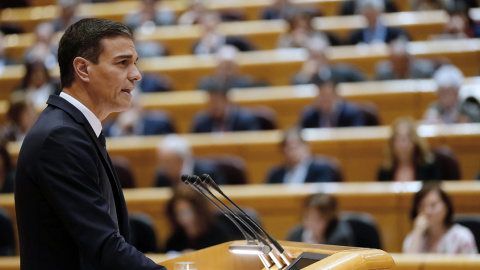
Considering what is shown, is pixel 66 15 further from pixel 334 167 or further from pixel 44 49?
pixel 334 167

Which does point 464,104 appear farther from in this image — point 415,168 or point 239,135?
point 239,135

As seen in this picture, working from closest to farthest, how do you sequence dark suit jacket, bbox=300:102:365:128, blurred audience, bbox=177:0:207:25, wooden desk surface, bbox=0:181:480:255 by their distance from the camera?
wooden desk surface, bbox=0:181:480:255 < dark suit jacket, bbox=300:102:365:128 < blurred audience, bbox=177:0:207:25

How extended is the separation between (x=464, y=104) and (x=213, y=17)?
2025 mm

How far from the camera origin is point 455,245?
2.48m

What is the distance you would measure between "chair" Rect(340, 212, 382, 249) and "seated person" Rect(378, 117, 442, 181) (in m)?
0.54

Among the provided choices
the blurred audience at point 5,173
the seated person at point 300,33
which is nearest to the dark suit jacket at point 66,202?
the blurred audience at point 5,173

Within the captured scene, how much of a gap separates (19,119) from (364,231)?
7.61 feet

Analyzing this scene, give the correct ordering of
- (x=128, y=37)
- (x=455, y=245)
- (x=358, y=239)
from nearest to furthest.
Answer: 1. (x=128, y=37)
2. (x=455, y=245)
3. (x=358, y=239)

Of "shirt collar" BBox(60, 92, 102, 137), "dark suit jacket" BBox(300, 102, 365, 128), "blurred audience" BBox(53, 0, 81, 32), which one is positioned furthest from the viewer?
"blurred audience" BBox(53, 0, 81, 32)

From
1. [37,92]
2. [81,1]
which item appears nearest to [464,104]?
[37,92]

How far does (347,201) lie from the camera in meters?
3.05

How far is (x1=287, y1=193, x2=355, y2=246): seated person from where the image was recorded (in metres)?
→ 2.64

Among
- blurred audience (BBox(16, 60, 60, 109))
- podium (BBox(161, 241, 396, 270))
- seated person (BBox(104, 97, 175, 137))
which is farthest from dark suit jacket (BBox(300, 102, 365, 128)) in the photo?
podium (BBox(161, 241, 396, 270))

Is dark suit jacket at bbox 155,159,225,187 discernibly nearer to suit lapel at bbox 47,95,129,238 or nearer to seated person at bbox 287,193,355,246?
seated person at bbox 287,193,355,246
